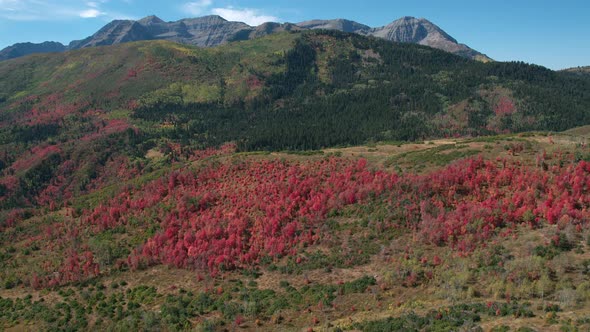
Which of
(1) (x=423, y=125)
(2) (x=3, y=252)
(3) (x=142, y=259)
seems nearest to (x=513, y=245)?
(3) (x=142, y=259)

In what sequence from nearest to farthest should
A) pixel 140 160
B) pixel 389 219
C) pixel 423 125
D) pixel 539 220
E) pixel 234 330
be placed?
pixel 234 330, pixel 539 220, pixel 389 219, pixel 140 160, pixel 423 125

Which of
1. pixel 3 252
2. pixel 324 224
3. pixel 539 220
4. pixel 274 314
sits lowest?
pixel 3 252

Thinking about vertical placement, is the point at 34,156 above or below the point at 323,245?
below

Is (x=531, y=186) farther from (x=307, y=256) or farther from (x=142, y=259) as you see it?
(x=142, y=259)

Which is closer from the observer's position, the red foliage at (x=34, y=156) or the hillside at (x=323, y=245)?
the hillside at (x=323, y=245)

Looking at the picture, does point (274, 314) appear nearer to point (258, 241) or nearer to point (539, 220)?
point (258, 241)

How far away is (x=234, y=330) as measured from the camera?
1314 inches

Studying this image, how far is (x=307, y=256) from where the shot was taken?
44.0 meters

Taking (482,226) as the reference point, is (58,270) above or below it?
below

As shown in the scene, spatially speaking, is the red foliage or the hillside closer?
the hillside

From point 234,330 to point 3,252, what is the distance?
48.1m

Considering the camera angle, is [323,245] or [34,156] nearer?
[323,245]

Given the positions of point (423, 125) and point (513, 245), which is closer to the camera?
point (513, 245)

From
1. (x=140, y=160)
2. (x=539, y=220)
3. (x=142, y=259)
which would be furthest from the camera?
(x=140, y=160)
